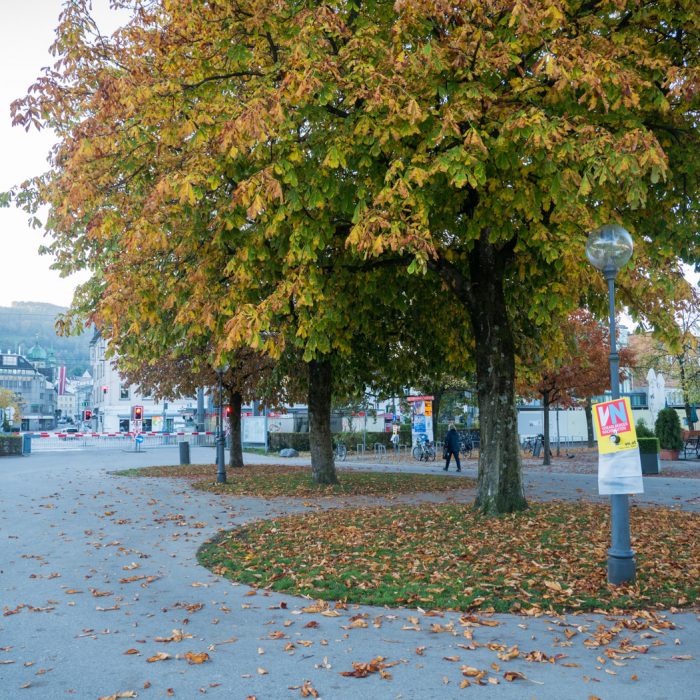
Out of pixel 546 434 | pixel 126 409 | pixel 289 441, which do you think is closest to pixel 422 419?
pixel 546 434

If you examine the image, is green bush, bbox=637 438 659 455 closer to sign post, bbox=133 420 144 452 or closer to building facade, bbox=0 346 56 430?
sign post, bbox=133 420 144 452

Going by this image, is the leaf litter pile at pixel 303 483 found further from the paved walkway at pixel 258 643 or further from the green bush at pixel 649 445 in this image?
the paved walkway at pixel 258 643

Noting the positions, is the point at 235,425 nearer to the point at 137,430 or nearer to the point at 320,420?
the point at 320,420

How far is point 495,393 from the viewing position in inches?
439

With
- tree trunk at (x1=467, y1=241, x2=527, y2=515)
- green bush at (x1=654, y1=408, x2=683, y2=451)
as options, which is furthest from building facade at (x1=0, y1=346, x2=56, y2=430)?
tree trunk at (x1=467, y1=241, x2=527, y2=515)

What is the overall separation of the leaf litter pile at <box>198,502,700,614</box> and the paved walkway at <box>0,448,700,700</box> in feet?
1.33

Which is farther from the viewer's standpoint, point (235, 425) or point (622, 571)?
point (235, 425)

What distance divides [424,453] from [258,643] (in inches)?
1033

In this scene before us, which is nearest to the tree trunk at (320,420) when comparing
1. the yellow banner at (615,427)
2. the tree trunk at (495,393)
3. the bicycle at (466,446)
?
the tree trunk at (495,393)

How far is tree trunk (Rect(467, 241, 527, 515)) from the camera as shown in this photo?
438 inches

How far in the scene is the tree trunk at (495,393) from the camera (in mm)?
11125

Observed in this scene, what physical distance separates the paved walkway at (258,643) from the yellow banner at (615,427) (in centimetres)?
169

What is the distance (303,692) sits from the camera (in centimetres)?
452

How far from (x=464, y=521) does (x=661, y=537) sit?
2.78 m
